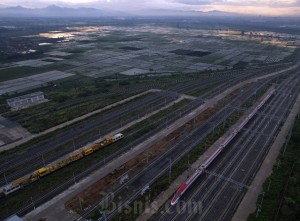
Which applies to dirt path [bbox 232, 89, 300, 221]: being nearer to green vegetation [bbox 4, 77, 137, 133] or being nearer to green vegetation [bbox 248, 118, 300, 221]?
green vegetation [bbox 248, 118, 300, 221]

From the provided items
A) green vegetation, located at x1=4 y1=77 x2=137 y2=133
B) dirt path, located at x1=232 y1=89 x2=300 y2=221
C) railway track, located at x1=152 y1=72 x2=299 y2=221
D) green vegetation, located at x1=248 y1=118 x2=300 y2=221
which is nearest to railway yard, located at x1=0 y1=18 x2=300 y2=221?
railway track, located at x1=152 y1=72 x2=299 y2=221

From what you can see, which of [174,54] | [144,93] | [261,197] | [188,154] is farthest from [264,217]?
[174,54]

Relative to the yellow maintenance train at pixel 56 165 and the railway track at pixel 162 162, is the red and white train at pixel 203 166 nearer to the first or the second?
the railway track at pixel 162 162

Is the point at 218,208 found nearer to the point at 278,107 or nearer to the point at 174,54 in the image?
the point at 278,107

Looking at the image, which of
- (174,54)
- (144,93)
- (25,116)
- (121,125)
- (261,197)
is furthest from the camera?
(174,54)

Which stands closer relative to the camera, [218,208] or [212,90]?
[218,208]

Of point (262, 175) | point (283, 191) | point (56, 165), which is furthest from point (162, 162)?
point (283, 191)
